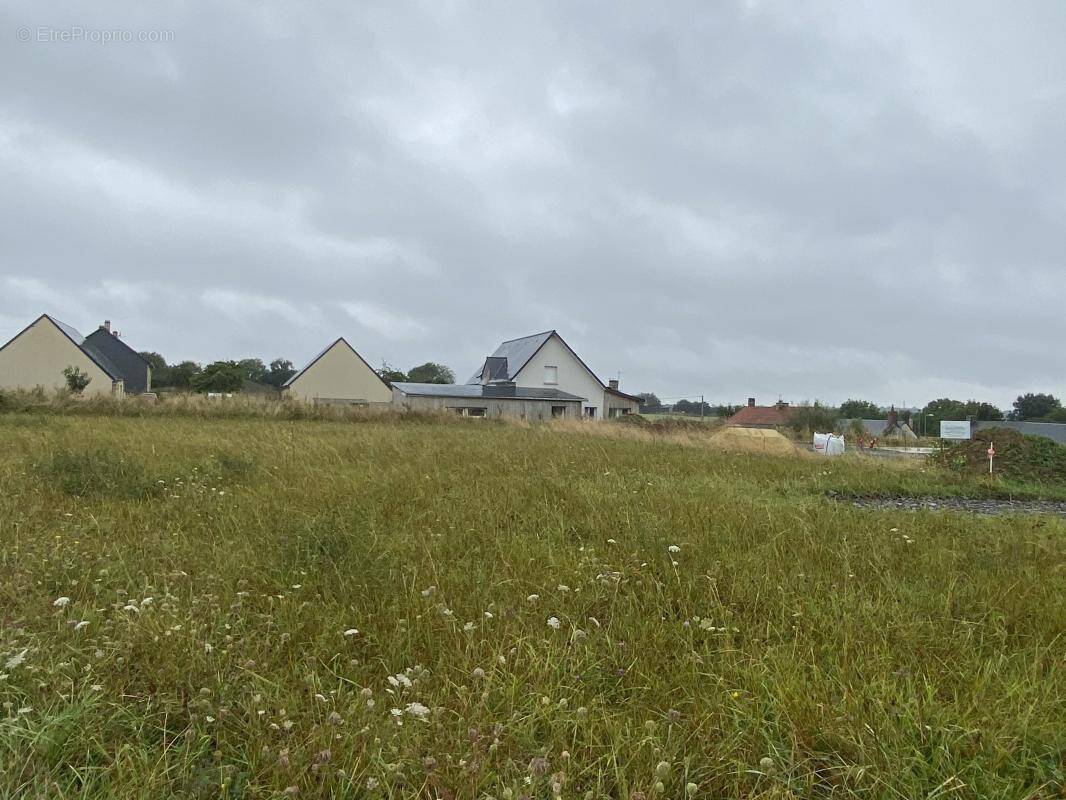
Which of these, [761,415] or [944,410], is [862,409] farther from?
[761,415]

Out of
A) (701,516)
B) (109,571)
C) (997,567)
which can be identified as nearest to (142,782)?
(109,571)

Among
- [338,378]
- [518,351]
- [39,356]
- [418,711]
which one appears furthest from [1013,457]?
[39,356]

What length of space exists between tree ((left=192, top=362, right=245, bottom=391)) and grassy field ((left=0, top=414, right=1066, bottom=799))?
69568 millimetres

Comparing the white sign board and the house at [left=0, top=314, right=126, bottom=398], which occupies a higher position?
the house at [left=0, top=314, right=126, bottom=398]

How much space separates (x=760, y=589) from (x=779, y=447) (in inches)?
666

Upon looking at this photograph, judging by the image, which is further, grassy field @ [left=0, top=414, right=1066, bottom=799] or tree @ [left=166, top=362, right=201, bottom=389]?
tree @ [left=166, top=362, right=201, bottom=389]

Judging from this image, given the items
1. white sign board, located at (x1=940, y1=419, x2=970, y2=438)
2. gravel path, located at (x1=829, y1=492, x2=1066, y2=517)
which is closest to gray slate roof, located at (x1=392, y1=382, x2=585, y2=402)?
white sign board, located at (x1=940, y1=419, x2=970, y2=438)

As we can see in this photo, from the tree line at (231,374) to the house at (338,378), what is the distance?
3.04 metres

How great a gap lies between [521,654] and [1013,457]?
15.6 m

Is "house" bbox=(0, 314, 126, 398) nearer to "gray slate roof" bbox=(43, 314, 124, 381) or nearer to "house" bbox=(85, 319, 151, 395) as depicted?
"gray slate roof" bbox=(43, 314, 124, 381)

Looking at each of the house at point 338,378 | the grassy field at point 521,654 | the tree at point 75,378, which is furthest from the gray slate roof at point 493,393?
the grassy field at point 521,654

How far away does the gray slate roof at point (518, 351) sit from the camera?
4350 cm

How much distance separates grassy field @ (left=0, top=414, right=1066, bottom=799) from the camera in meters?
1.65

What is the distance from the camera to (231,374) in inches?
2640
